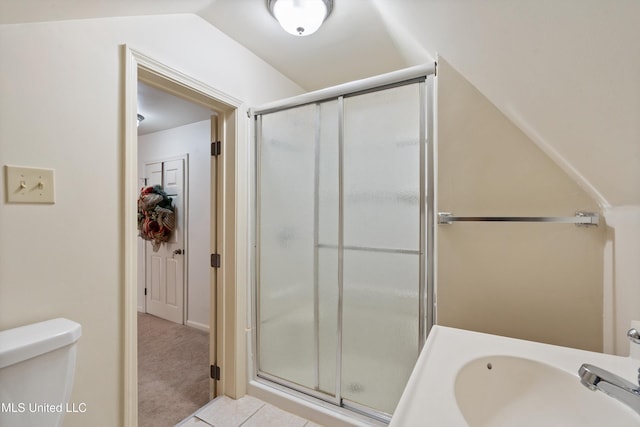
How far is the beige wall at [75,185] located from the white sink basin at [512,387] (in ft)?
4.07

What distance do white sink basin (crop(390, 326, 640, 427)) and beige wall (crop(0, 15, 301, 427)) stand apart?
4.07ft

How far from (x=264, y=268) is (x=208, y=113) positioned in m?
1.86

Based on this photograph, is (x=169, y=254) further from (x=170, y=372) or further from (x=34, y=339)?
(x=34, y=339)

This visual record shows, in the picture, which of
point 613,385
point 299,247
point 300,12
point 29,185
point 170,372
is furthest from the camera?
point 170,372

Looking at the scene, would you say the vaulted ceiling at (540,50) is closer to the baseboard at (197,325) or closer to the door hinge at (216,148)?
the door hinge at (216,148)

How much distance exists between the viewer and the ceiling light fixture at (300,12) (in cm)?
131

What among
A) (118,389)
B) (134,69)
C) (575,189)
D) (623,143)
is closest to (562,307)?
(575,189)

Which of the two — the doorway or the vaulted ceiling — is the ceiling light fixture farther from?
the doorway

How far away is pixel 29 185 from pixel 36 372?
0.62 m

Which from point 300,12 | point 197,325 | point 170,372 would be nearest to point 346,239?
point 300,12

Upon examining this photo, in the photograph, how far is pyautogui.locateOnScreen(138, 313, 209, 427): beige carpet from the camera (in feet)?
5.75

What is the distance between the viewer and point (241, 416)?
1641mm

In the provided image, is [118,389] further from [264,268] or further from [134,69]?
[134,69]

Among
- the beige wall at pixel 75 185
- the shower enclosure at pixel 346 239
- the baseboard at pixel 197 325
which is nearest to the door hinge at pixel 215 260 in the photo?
the shower enclosure at pixel 346 239
